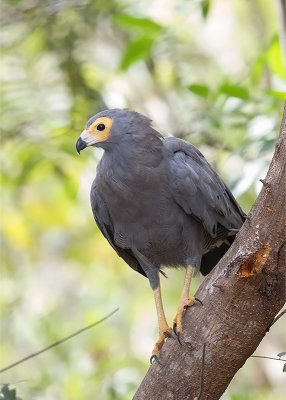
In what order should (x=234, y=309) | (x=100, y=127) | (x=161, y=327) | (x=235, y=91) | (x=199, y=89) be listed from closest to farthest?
(x=234, y=309)
(x=161, y=327)
(x=100, y=127)
(x=235, y=91)
(x=199, y=89)

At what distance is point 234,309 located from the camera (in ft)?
10.2

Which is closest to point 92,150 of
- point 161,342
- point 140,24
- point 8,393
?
point 140,24

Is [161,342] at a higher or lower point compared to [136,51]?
lower

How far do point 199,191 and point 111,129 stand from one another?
0.58 m

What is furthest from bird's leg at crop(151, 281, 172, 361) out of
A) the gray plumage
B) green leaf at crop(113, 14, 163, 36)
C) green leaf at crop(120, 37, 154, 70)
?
green leaf at crop(113, 14, 163, 36)

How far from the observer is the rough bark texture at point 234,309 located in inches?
119

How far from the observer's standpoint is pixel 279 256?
3.01m

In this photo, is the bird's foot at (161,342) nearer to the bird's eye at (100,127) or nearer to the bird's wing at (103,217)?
the bird's wing at (103,217)

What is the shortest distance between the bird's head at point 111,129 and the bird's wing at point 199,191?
20cm

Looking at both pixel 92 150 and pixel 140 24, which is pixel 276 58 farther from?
pixel 92 150

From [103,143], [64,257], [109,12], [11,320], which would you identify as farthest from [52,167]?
[64,257]

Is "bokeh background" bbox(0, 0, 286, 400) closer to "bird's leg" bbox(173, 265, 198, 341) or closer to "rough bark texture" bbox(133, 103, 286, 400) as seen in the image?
"bird's leg" bbox(173, 265, 198, 341)

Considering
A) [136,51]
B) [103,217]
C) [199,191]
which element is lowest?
[199,191]

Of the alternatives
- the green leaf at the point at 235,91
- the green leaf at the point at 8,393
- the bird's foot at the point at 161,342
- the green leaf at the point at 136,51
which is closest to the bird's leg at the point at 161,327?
the bird's foot at the point at 161,342
